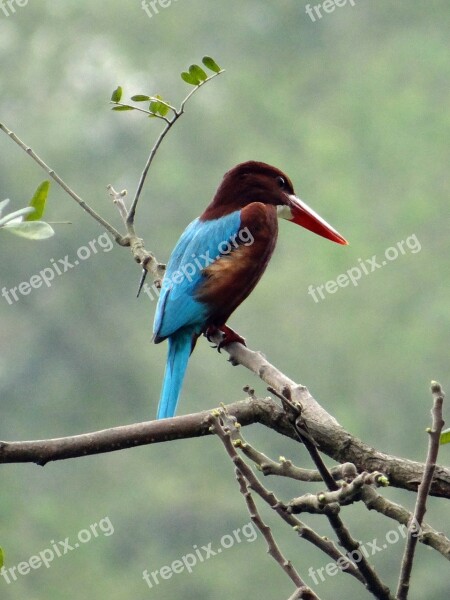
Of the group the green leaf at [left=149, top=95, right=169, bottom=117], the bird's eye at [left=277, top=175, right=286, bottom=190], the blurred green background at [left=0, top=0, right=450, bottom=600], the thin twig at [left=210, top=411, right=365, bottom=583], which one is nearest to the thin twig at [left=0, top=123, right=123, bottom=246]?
the green leaf at [left=149, top=95, right=169, bottom=117]

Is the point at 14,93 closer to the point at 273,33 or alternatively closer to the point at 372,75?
the point at 273,33

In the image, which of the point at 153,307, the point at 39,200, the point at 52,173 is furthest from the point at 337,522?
the point at 153,307

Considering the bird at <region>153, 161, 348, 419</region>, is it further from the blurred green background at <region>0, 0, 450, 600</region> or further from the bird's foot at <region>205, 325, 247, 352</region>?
the blurred green background at <region>0, 0, 450, 600</region>

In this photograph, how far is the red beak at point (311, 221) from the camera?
296cm

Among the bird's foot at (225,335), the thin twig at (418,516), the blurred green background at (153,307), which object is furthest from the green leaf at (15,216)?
the blurred green background at (153,307)

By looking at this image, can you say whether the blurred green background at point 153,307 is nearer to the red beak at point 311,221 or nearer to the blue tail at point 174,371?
the red beak at point 311,221

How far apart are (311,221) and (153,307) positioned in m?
7.46

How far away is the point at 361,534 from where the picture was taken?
8.28m

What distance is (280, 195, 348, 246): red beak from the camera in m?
2.96

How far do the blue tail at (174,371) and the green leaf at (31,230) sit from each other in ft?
3.90

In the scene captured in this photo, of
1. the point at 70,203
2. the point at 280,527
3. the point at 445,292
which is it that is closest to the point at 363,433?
the point at 280,527

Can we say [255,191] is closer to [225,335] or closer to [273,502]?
[225,335]

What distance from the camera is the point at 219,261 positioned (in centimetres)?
279

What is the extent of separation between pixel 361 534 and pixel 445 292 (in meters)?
3.10
